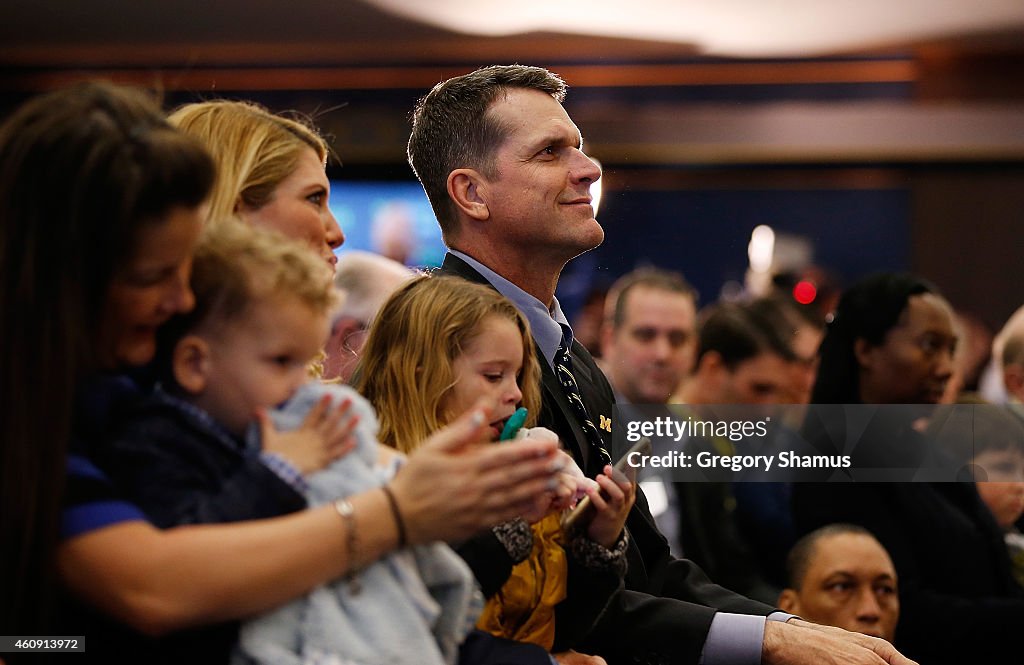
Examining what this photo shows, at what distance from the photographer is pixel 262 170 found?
1.68 meters

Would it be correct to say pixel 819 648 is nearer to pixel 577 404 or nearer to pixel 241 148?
pixel 577 404

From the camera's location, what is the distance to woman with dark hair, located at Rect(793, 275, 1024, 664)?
2.62 m

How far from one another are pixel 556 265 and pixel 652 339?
100cm

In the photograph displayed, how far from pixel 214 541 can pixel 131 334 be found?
0.25 metres

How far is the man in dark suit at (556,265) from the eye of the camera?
6.19ft

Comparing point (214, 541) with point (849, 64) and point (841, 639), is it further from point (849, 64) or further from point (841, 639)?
point (849, 64)

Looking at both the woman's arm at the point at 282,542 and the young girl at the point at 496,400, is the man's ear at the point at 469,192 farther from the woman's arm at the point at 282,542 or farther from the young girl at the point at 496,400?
the woman's arm at the point at 282,542

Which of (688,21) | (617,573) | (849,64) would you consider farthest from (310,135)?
(849,64)

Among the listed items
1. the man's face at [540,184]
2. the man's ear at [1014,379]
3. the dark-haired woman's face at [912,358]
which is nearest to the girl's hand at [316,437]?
the man's face at [540,184]

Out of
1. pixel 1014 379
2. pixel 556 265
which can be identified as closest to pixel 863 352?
pixel 1014 379

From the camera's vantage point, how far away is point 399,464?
1291 millimetres

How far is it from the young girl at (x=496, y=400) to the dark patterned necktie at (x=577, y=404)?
0.73 feet

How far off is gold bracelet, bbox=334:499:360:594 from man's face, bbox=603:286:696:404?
1608mm

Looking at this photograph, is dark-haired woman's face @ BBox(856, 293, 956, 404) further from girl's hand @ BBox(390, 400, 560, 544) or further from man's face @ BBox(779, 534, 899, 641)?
girl's hand @ BBox(390, 400, 560, 544)
